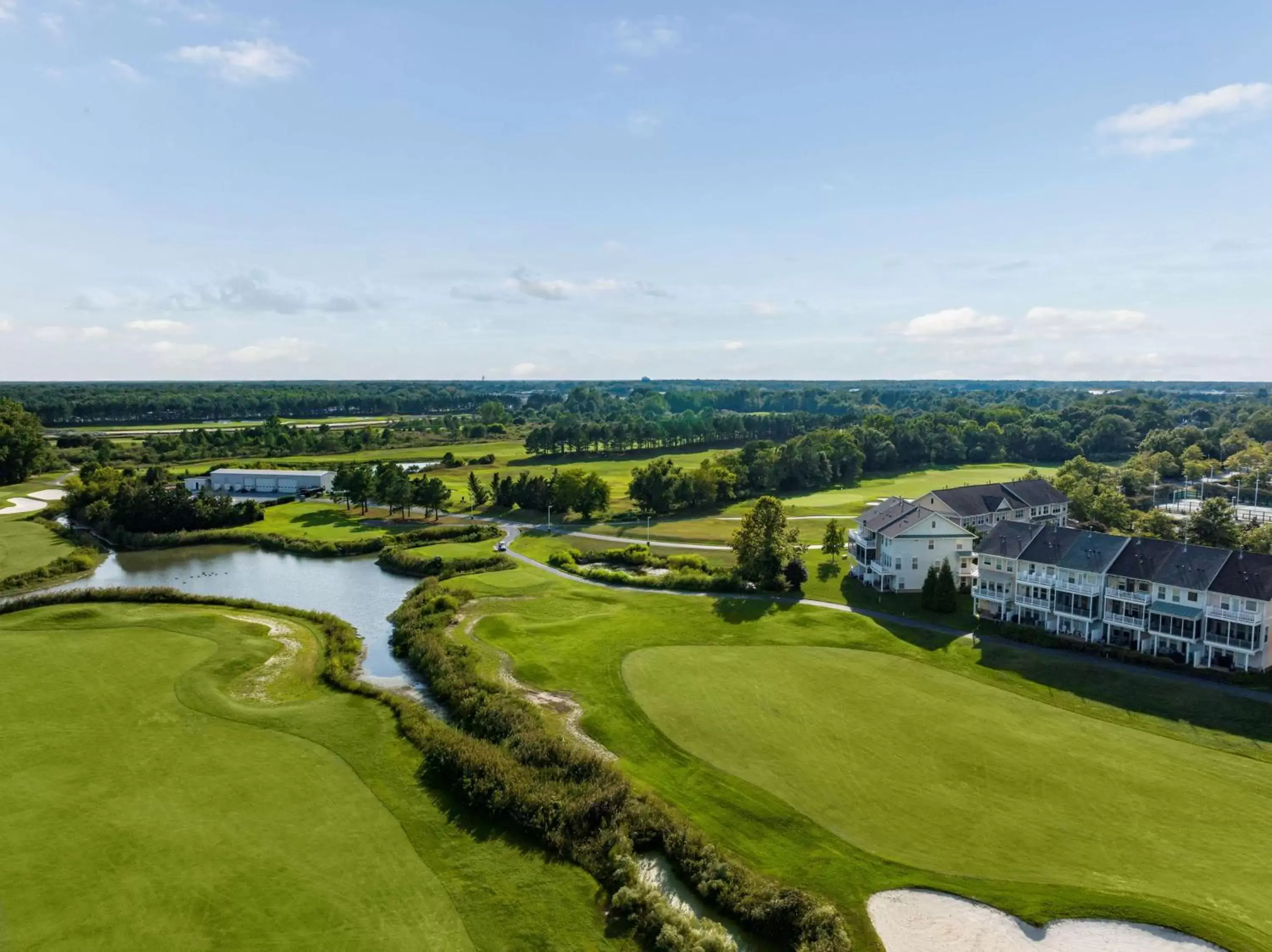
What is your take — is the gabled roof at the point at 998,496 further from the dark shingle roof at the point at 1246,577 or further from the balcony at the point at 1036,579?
the dark shingle roof at the point at 1246,577

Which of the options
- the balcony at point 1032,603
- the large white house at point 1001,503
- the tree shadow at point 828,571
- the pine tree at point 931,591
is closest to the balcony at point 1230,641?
the balcony at point 1032,603

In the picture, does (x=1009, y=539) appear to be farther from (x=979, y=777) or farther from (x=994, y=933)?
(x=994, y=933)

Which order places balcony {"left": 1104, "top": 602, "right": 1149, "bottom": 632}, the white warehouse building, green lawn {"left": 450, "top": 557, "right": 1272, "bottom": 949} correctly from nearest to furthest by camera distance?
green lawn {"left": 450, "top": 557, "right": 1272, "bottom": 949}, balcony {"left": 1104, "top": 602, "right": 1149, "bottom": 632}, the white warehouse building

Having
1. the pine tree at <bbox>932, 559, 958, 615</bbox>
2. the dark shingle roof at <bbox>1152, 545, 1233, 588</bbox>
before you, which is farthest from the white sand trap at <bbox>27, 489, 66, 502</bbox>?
the dark shingle roof at <bbox>1152, 545, 1233, 588</bbox>

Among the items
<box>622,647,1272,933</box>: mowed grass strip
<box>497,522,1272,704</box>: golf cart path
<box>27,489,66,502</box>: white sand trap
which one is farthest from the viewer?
<box>27,489,66,502</box>: white sand trap

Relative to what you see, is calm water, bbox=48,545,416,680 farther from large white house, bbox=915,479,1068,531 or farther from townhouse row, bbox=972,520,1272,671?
large white house, bbox=915,479,1068,531

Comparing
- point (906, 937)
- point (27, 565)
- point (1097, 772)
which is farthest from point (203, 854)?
point (27, 565)

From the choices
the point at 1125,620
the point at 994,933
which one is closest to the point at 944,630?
the point at 1125,620
